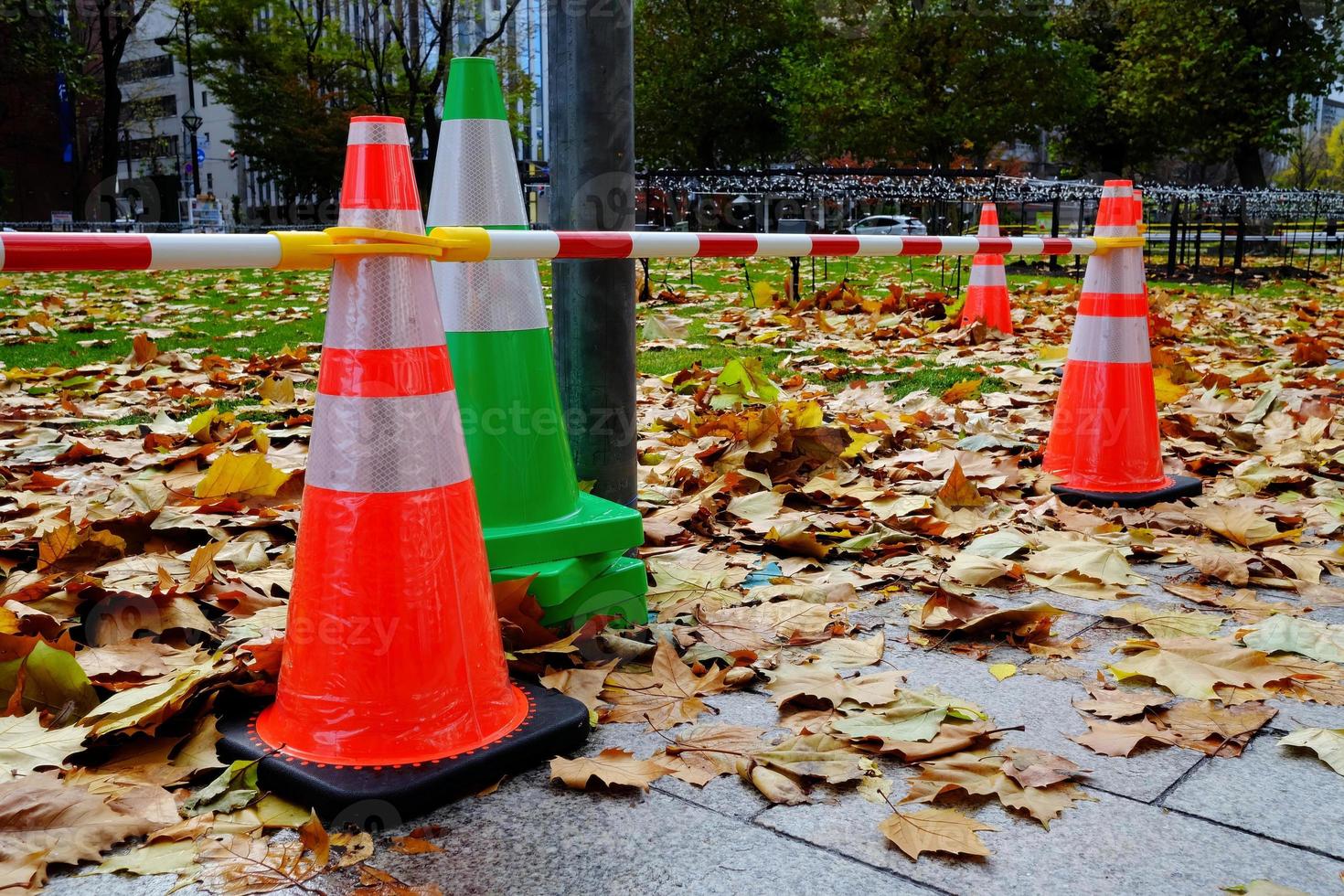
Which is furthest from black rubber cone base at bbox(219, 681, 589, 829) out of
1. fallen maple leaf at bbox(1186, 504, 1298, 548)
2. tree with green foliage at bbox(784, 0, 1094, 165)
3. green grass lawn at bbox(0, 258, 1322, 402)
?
tree with green foliage at bbox(784, 0, 1094, 165)

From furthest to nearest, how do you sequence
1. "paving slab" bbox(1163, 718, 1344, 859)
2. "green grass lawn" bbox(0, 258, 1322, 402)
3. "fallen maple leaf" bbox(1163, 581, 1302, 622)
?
1. "green grass lawn" bbox(0, 258, 1322, 402)
2. "fallen maple leaf" bbox(1163, 581, 1302, 622)
3. "paving slab" bbox(1163, 718, 1344, 859)

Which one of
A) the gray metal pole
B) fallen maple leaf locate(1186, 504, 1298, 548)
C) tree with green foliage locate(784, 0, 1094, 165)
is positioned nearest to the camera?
the gray metal pole

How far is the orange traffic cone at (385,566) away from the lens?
6.97 ft

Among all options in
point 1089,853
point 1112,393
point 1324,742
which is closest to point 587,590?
point 1089,853

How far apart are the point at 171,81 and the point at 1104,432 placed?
8769cm

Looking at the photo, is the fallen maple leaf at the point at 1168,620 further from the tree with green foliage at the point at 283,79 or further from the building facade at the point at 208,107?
the tree with green foliage at the point at 283,79

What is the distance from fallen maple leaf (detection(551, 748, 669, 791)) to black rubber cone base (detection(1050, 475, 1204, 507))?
246cm

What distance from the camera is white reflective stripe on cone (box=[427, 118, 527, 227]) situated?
114 inches

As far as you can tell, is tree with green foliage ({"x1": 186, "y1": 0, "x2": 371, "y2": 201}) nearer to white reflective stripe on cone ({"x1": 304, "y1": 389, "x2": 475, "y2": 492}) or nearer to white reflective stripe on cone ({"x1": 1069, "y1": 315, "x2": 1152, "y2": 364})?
white reflective stripe on cone ({"x1": 1069, "y1": 315, "x2": 1152, "y2": 364})

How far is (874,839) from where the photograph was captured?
1925 mm

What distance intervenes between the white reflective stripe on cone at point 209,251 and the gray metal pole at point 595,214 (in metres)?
1.16

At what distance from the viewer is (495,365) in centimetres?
285

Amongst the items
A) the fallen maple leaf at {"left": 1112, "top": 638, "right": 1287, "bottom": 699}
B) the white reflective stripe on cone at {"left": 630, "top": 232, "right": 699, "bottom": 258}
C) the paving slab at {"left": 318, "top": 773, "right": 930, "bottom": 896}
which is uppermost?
the white reflective stripe on cone at {"left": 630, "top": 232, "right": 699, "bottom": 258}

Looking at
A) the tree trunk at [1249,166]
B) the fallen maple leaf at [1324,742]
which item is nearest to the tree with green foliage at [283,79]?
the tree trunk at [1249,166]
